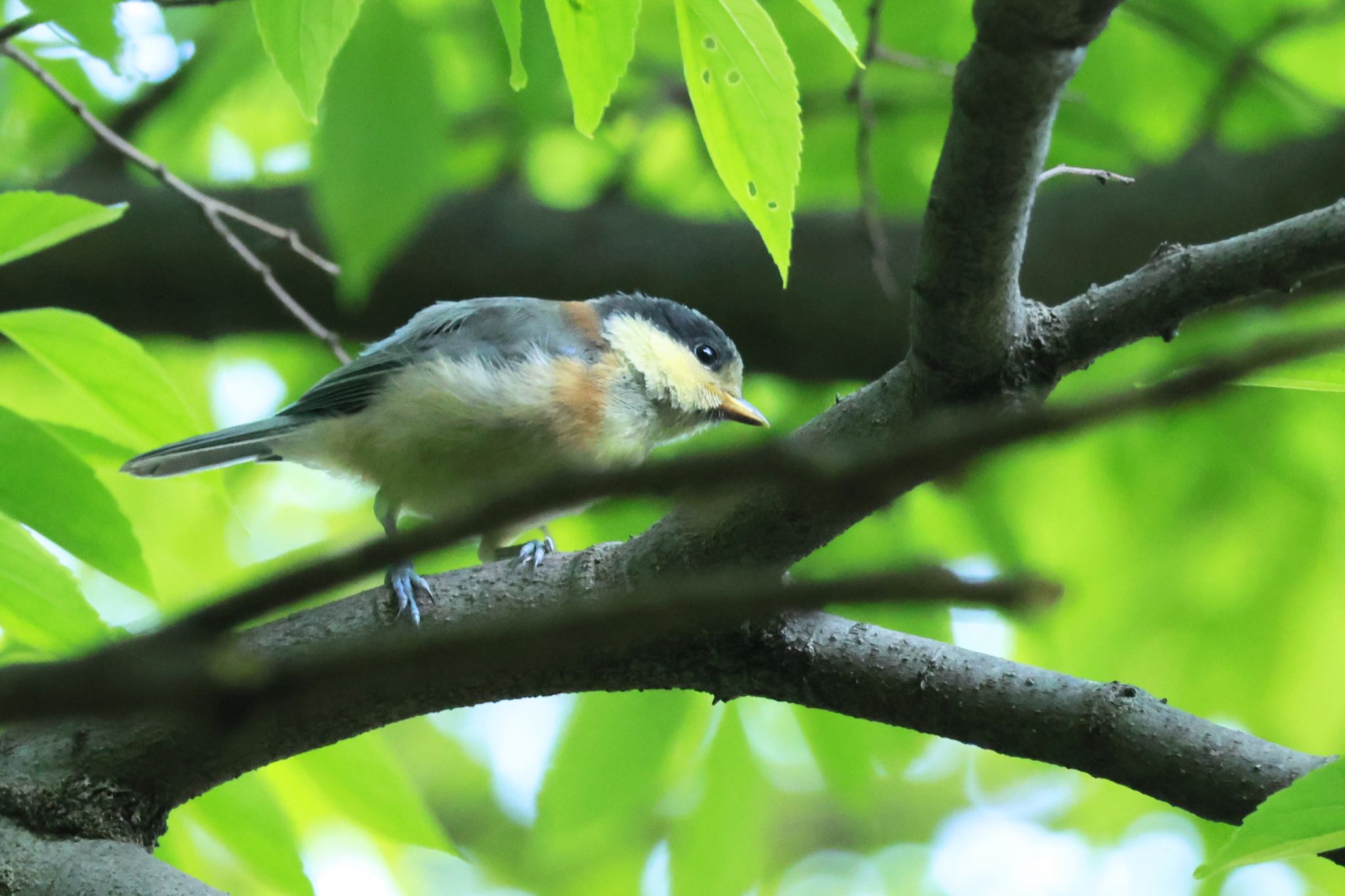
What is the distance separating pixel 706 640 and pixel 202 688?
1.65 m

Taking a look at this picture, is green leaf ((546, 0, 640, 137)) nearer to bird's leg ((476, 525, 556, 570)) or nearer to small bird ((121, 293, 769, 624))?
bird's leg ((476, 525, 556, 570))

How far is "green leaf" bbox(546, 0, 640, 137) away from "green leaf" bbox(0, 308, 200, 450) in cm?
93

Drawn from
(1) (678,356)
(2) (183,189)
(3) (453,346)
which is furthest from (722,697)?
(2) (183,189)

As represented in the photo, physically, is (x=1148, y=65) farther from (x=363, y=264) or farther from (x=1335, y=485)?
(x=363, y=264)

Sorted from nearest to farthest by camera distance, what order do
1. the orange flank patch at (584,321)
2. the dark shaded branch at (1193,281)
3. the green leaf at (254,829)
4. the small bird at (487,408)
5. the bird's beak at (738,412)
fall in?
the dark shaded branch at (1193,281) → the green leaf at (254,829) → the small bird at (487,408) → the orange flank patch at (584,321) → the bird's beak at (738,412)

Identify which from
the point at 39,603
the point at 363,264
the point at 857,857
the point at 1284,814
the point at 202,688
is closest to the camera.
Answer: the point at 202,688

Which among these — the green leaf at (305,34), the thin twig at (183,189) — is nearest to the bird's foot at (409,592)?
the green leaf at (305,34)

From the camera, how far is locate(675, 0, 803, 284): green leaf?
178cm

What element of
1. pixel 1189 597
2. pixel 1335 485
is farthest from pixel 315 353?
pixel 1335 485

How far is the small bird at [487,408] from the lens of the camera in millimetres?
3213

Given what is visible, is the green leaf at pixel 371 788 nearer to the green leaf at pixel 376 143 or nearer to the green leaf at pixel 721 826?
the green leaf at pixel 721 826

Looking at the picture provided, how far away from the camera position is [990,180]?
153 centimetres

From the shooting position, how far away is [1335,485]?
327 cm

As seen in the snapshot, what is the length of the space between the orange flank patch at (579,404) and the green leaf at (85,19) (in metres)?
1.37
